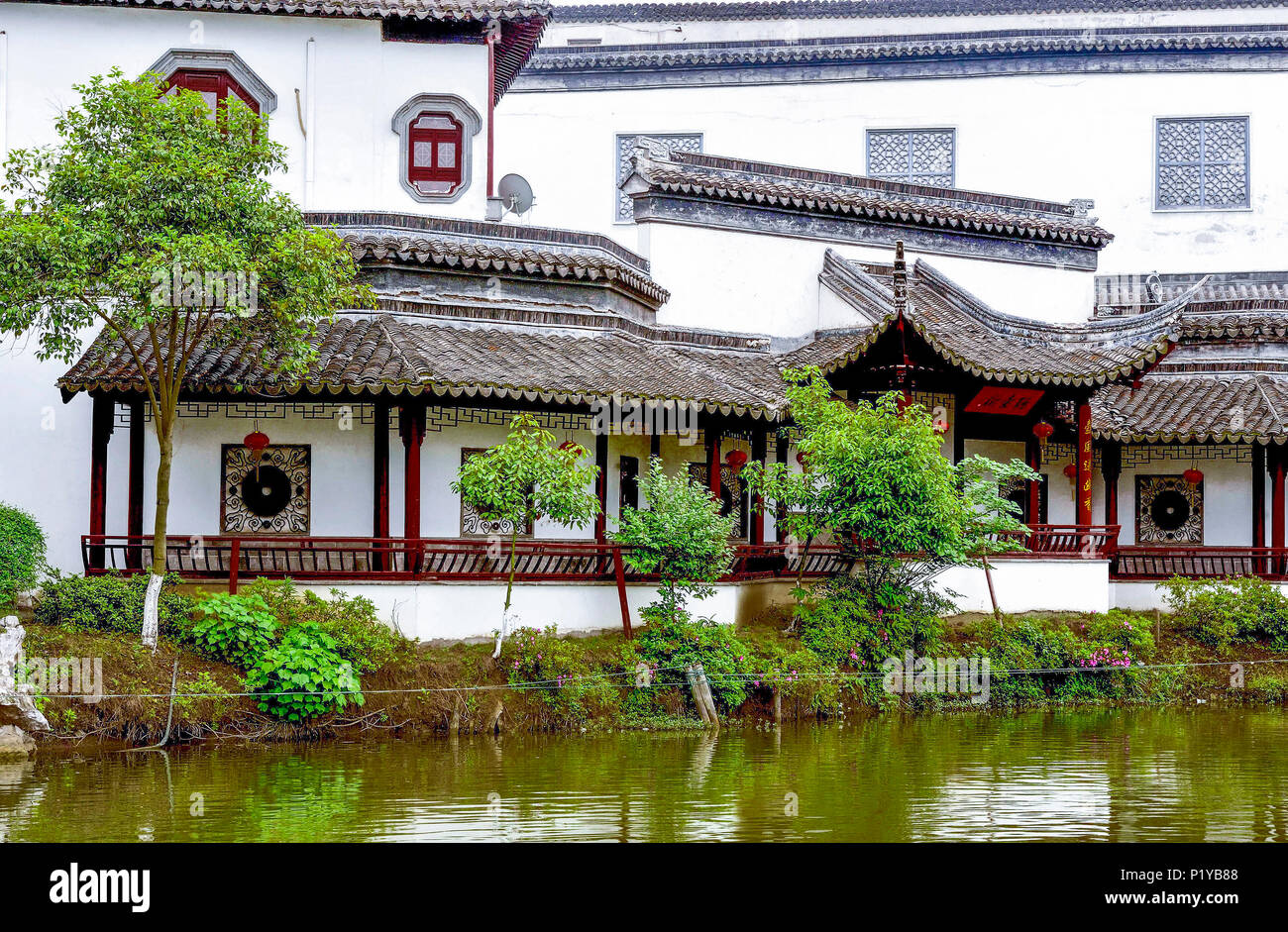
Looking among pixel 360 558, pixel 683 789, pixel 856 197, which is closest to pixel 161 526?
pixel 360 558

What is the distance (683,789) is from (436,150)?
10.1 meters

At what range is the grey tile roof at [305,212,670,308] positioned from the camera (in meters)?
17.3

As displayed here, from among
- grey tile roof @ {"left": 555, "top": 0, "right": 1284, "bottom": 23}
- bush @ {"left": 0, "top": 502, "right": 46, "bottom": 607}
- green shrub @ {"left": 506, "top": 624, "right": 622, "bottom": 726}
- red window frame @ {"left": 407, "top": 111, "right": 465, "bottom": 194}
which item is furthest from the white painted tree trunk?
grey tile roof @ {"left": 555, "top": 0, "right": 1284, "bottom": 23}

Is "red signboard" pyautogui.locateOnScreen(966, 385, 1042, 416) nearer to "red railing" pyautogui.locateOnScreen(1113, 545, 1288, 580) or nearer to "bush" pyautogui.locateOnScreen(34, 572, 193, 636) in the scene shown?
"red railing" pyautogui.locateOnScreen(1113, 545, 1288, 580)

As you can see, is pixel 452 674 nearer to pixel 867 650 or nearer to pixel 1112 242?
pixel 867 650

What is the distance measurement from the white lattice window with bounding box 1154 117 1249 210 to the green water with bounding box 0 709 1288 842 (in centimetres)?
1265

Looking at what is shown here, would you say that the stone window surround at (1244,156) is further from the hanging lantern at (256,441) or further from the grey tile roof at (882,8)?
the hanging lantern at (256,441)

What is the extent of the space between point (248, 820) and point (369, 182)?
33.6ft

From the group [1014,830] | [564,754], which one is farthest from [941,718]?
[1014,830]

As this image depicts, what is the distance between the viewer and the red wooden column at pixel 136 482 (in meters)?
15.8

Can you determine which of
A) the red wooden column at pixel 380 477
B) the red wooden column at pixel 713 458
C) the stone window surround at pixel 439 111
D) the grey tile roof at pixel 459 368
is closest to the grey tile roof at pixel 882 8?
the stone window surround at pixel 439 111

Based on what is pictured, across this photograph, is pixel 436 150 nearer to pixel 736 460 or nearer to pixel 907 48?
pixel 736 460

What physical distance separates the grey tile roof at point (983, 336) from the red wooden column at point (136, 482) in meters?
7.33

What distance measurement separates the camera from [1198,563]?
68.3 ft
